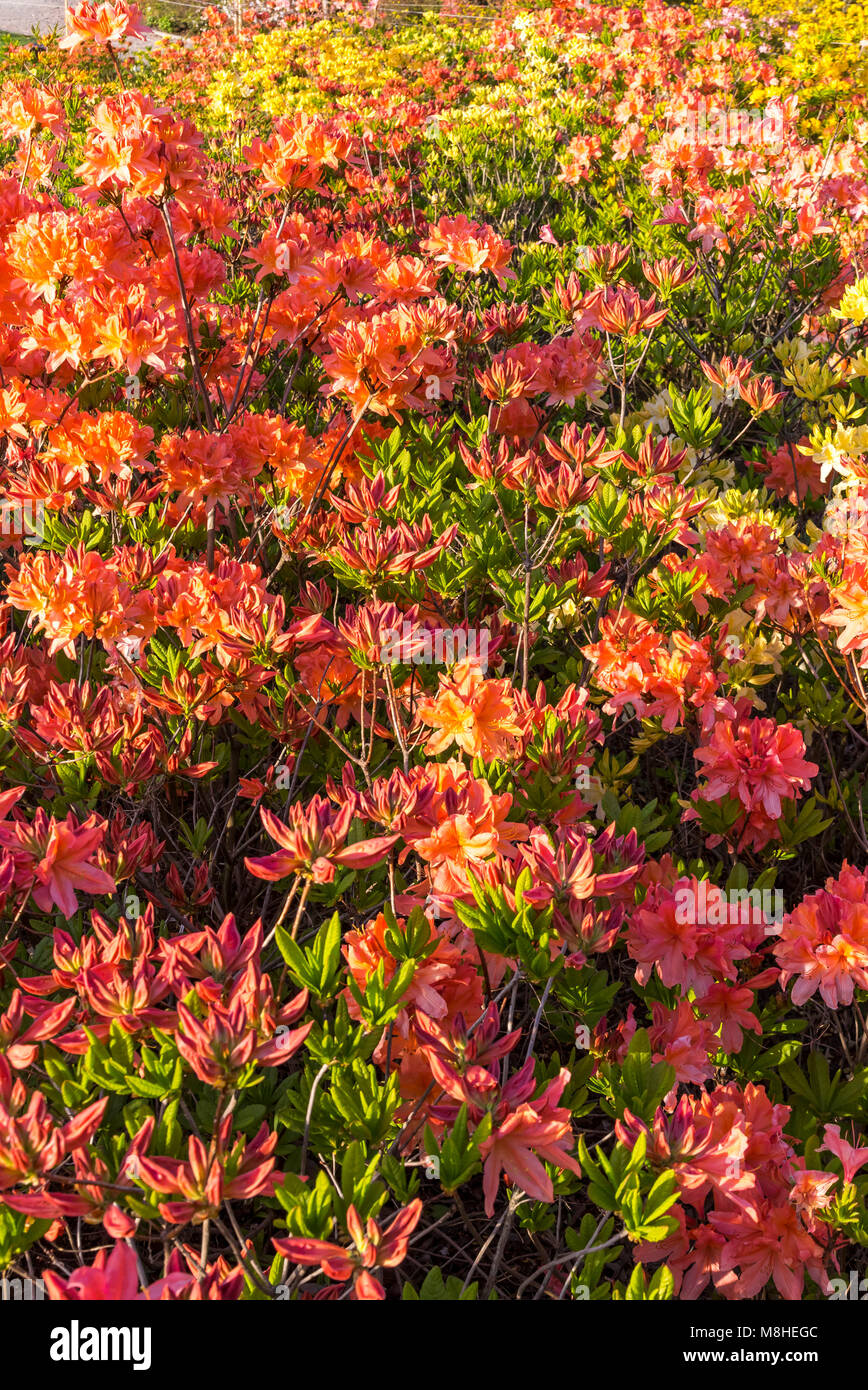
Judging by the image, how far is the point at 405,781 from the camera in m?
1.45

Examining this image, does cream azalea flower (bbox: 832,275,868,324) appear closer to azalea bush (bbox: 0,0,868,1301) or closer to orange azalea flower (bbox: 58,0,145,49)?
azalea bush (bbox: 0,0,868,1301)

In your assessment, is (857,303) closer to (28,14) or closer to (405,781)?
(405,781)

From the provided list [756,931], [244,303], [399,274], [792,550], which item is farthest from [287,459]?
[244,303]

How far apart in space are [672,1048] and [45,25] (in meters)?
26.2

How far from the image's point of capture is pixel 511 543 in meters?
2.47

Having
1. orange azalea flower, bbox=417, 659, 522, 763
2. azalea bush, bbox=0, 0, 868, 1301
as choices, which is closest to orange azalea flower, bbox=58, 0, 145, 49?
azalea bush, bbox=0, 0, 868, 1301

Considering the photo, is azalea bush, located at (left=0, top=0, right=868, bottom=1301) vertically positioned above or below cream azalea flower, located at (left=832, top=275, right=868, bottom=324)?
below

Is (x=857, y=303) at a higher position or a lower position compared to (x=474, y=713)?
higher

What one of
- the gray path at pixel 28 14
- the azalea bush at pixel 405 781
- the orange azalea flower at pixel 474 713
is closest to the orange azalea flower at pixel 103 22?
the azalea bush at pixel 405 781

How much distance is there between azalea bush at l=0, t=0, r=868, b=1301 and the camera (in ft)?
3.82

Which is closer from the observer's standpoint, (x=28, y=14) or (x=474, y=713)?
(x=474, y=713)

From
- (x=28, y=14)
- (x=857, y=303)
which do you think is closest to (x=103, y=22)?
(x=857, y=303)

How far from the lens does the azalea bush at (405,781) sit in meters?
1.16

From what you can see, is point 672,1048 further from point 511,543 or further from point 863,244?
point 863,244
